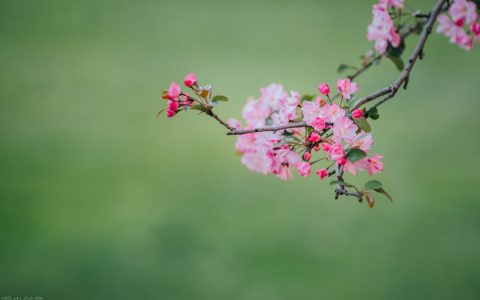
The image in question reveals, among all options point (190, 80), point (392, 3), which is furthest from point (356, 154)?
point (392, 3)

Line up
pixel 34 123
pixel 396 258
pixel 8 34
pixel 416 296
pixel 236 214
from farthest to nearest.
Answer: pixel 8 34 → pixel 34 123 → pixel 236 214 → pixel 396 258 → pixel 416 296

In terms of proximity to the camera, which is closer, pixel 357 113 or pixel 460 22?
pixel 357 113

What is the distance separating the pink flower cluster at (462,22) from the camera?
126cm

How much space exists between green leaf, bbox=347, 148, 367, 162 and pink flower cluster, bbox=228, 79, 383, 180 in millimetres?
15

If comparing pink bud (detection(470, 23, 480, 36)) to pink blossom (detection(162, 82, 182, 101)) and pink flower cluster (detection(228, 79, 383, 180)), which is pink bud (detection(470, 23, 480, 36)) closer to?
pink flower cluster (detection(228, 79, 383, 180))

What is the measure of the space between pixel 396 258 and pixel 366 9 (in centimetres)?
384

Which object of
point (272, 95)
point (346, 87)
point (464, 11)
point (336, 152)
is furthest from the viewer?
point (272, 95)

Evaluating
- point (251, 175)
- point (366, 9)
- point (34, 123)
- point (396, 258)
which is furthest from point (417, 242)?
point (366, 9)

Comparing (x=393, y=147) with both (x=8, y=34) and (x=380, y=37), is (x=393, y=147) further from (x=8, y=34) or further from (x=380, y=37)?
(x=8, y=34)

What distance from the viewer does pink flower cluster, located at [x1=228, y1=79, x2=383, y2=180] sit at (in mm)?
1070

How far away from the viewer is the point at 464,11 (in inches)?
50.2

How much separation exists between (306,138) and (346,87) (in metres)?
0.15

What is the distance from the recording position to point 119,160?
3.48 meters

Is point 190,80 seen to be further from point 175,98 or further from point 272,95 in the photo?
point 272,95
